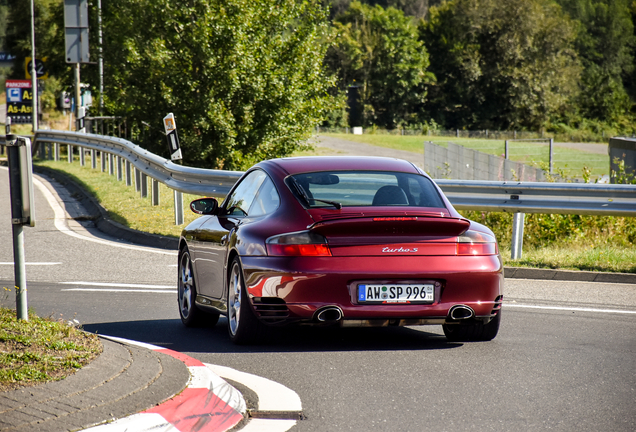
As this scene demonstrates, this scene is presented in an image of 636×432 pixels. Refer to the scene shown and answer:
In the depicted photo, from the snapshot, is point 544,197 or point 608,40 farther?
point 608,40

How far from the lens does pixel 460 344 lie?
22.6 feet

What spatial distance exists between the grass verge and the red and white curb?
2.02 ft

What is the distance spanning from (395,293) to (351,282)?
312mm

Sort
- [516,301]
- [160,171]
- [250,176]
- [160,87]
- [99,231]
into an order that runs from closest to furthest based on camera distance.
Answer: [250,176]
[516,301]
[99,231]
[160,171]
[160,87]

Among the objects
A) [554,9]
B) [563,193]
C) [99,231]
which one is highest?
[554,9]

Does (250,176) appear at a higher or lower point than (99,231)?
higher

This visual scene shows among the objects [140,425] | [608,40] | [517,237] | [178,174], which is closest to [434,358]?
[140,425]

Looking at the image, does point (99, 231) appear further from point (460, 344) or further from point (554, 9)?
point (554, 9)

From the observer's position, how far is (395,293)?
6.30 metres

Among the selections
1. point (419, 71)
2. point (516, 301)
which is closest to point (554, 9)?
point (419, 71)

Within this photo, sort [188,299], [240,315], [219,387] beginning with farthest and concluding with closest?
[188,299] < [240,315] < [219,387]

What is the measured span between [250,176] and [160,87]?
73.1 feet

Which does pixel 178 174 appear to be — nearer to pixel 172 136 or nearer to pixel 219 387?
pixel 172 136

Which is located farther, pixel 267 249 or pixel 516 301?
pixel 516 301
